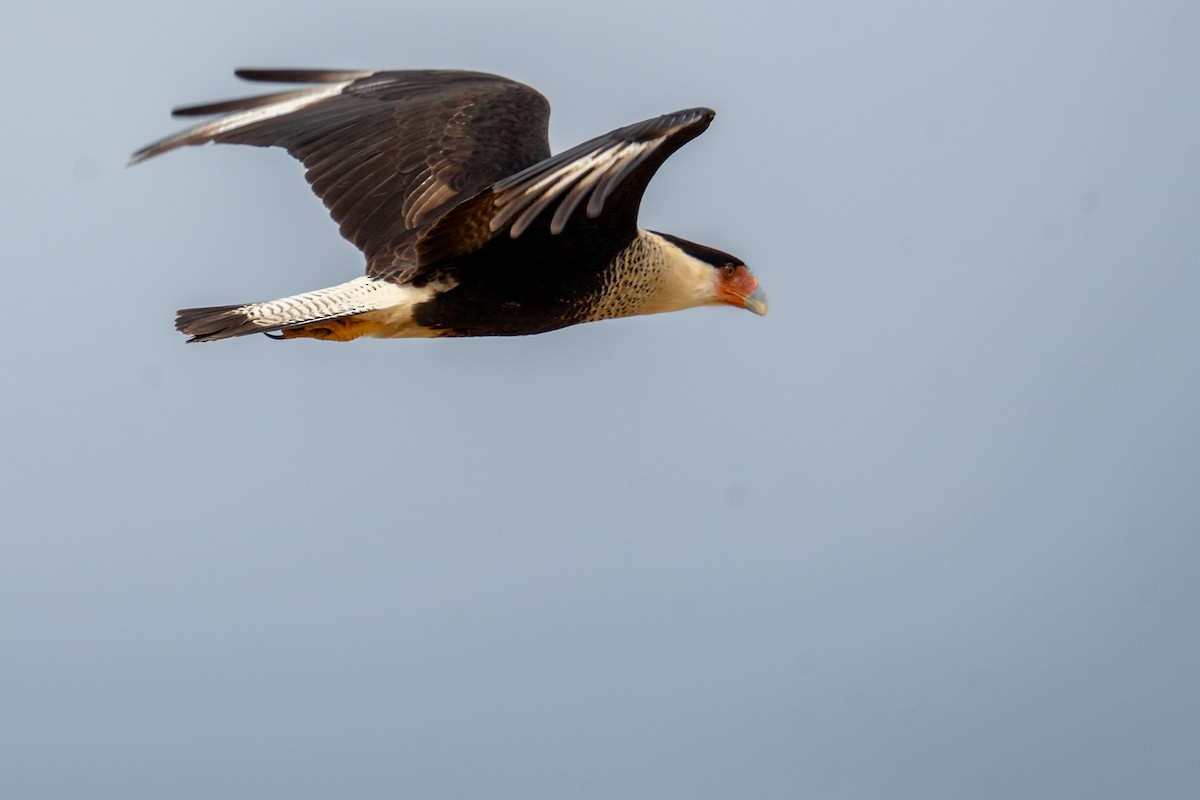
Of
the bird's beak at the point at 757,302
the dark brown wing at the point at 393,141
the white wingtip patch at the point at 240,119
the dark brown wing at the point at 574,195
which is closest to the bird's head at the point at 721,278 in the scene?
the bird's beak at the point at 757,302

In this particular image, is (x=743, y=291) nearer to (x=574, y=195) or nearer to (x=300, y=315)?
(x=300, y=315)

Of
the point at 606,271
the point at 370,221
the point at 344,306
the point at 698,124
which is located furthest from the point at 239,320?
the point at 698,124

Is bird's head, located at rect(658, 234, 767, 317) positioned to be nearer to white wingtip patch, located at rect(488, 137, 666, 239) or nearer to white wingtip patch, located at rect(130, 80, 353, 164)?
white wingtip patch, located at rect(488, 137, 666, 239)

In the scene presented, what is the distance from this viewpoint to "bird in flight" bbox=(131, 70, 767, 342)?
6.89 m

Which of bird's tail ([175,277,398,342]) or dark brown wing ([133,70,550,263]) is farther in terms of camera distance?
dark brown wing ([133,70,550,263])

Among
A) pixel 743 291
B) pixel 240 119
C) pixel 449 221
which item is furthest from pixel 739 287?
pixel 240 119

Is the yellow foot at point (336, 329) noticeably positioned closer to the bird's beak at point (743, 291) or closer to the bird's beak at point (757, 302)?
the bird's beak at point (743, 291)

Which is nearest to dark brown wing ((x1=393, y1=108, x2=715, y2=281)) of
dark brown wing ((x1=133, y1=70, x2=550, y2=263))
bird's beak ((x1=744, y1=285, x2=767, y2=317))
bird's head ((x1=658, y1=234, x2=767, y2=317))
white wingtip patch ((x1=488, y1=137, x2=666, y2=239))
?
white wingtip patch ((x1=488, y1=137, x2=666, y2=239))

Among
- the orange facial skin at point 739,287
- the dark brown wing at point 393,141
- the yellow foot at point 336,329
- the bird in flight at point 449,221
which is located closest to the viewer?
the bird in flight at point 449,221

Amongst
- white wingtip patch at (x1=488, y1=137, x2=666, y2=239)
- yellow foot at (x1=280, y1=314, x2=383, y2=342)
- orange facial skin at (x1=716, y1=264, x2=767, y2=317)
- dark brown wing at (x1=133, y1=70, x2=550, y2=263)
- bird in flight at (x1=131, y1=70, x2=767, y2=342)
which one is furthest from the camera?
orange facial skin at (x1=716, y1=264, x2=767, y2=317)

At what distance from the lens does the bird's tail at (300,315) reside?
6.94m

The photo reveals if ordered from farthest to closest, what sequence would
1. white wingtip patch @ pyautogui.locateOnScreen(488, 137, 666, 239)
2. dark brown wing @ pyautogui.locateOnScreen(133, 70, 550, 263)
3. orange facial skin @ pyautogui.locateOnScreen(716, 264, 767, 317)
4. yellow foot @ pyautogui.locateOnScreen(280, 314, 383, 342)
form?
1. orange facial skin @ pyautogui.locateOnScreen(716, 264, 767, 317)
2. dark brown wing @ pyautogui.locateOnScreen(133, 70, 550, 263)
3. yellow foot @ pyautogui.locateOnScreen(280, 314, 383, 342)
4. white wingtip patch @ pyautogui.locateOnScreen(488, 137, 666, 239)

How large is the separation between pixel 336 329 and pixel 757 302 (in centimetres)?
194

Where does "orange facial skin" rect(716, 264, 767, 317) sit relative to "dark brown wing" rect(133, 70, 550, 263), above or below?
below
